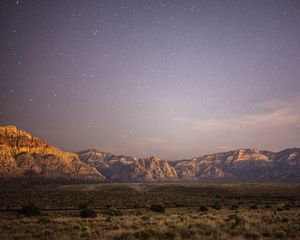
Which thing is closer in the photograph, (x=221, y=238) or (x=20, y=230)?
(x=221, y=238)

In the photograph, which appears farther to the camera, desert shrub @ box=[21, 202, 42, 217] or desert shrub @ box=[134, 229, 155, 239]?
desert shrub @ box=[21, 202, 42, 217]

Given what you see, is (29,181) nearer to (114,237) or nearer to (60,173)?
(60,173)

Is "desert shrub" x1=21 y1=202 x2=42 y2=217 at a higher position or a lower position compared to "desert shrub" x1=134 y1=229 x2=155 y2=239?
lower

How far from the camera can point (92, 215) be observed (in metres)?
27.4

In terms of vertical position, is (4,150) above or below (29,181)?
above

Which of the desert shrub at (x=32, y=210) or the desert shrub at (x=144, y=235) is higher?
the desert shrub at (x=144, y=235)

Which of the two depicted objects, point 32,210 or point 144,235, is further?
point 32,210

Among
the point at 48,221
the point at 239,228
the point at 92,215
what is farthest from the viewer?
the point at 92,215

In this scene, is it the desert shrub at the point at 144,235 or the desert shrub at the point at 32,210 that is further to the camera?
the desert shrub at the point at 32,210

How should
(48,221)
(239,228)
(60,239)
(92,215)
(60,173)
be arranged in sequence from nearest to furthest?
(60,239), (239,228), (48,221), (92,215), (60,173)

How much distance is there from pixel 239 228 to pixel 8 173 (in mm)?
170749

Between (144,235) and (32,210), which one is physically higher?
(144,235)

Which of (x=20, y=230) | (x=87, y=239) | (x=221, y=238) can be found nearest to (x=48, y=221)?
(x=20, y=230)

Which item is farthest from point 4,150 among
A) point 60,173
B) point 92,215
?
point 92,215
